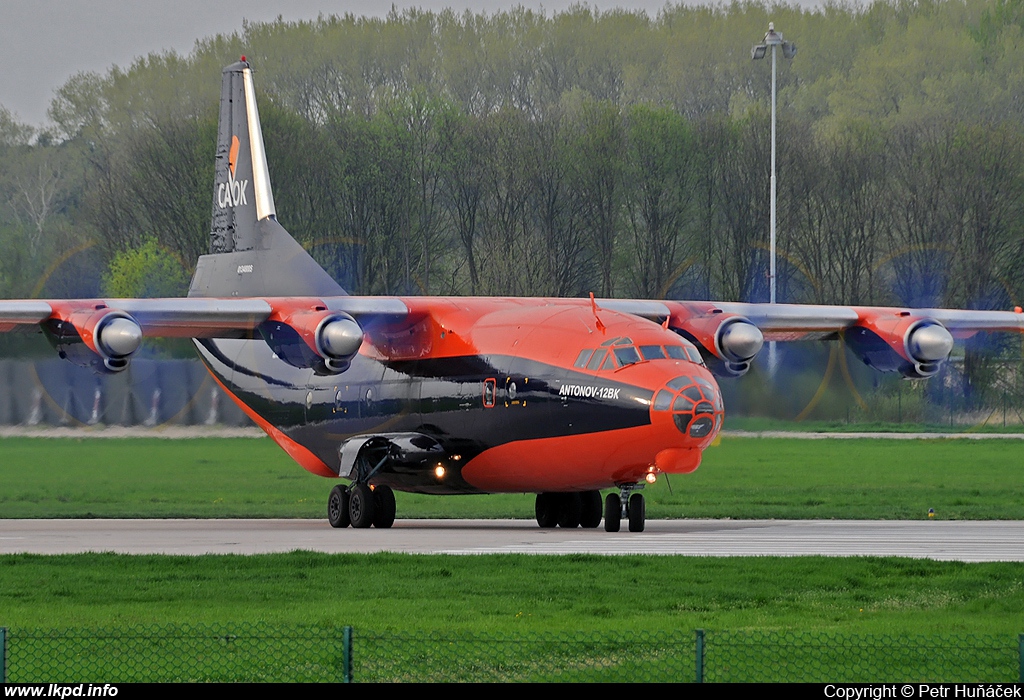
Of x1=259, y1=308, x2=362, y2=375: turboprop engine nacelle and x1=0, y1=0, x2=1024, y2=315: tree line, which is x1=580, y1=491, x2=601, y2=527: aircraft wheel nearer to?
x1=259, y1=308, x2=362, y2=375: turboprop engine nacelle

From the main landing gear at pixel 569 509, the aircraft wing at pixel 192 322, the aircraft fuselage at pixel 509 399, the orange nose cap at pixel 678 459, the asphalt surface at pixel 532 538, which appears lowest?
the asphalt surface at pixel 532 538

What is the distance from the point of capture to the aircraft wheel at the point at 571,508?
97.2 feet

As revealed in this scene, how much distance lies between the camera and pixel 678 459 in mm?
24969

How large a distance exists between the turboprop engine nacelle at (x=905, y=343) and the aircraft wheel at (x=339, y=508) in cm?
1145

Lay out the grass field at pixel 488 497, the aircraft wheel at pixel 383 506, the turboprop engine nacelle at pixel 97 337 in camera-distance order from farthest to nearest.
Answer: the grass field at pixel 488 497 → the aircraft wheel at pixel 383 506 → the turboprop engine nacelle at pixel 97 337

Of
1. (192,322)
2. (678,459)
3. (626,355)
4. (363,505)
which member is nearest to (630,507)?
(678,459)

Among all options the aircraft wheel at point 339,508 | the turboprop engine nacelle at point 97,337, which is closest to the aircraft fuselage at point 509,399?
the aircraft wheel at point 339,508

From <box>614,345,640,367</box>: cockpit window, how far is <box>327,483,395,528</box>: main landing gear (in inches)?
252

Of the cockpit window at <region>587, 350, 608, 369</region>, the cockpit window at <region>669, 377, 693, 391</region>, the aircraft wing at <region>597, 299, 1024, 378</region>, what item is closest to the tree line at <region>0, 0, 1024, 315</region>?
the aircraft wing at <region>597, 299, 1024, 378</region>

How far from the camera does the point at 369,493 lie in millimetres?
29797

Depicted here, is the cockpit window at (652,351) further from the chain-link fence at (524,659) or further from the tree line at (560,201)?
the tree line at (560,201)

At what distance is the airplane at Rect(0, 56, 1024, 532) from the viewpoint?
25594 millimetres

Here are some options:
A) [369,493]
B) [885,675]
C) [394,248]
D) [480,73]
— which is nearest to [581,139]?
[394,248]

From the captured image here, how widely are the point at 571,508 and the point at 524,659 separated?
49.7 ft
